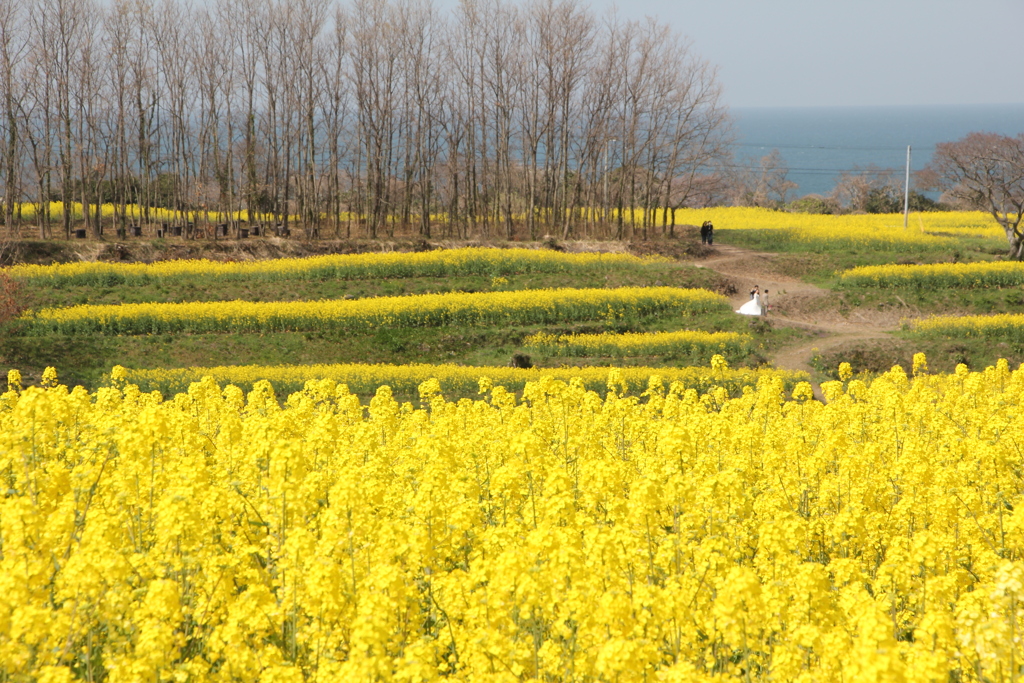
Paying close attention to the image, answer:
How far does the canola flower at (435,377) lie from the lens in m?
20.1

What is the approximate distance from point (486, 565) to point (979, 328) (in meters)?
25.5

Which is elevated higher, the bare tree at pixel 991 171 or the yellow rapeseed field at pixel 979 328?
the bare tree at pixel 991 171

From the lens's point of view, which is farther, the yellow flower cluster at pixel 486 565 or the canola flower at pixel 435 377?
the canola flower at pixel 435 377

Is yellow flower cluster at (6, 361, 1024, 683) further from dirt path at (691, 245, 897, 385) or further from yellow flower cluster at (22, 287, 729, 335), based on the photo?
yellow flower cluster at (22, 287, 729, 335)

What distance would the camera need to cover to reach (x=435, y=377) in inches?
813

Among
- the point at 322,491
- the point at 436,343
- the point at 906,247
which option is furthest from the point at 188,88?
the point at 322,491

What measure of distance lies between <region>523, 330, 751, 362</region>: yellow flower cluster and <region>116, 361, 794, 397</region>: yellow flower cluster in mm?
→ 2739

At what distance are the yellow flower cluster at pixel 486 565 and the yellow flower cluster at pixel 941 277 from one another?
24.6m

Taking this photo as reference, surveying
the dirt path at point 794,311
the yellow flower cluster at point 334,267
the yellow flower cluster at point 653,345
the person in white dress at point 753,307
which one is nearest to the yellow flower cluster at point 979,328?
the dirt path at point 794,311

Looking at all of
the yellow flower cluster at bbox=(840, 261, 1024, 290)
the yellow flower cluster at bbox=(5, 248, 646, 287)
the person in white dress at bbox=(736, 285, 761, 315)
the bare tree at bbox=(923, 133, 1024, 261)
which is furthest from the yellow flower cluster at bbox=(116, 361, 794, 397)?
the bare tree at bbox=(923, 133, 1024, 261)

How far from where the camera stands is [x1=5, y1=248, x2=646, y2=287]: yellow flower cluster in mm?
29438

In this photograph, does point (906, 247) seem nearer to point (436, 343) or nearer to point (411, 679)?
point (436, 343)

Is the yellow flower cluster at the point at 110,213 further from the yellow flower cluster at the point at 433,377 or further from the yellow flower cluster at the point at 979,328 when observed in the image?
the yellow flower cluster at the point at 979,328

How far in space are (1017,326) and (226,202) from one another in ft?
119
